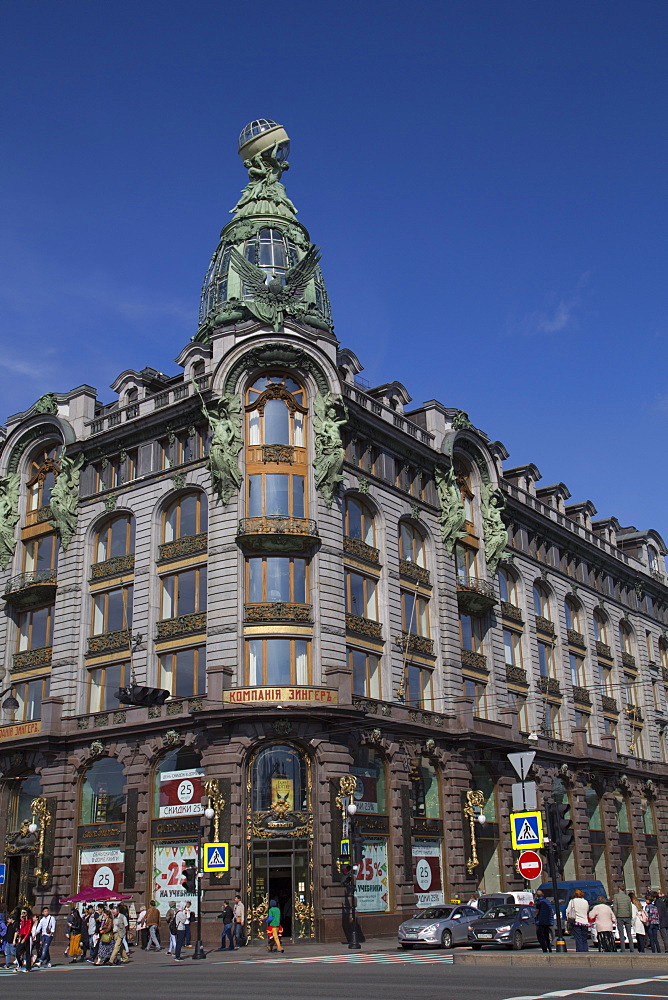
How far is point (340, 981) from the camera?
24891mm

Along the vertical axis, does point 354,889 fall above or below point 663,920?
above

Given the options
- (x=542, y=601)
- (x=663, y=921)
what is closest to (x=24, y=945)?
(x=663, y=921)

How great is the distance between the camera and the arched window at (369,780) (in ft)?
147

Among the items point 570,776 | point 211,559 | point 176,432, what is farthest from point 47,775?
point 570,776

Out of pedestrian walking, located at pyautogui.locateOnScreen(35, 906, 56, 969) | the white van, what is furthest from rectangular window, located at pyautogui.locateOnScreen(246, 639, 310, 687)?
pedestrian walking, located at pyautogui.locateOnScreen(35, 906, 56, 969)

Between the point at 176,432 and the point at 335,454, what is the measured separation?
7977mm

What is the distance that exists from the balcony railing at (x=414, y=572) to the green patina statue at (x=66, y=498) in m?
16.3

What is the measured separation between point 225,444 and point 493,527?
19.1 m

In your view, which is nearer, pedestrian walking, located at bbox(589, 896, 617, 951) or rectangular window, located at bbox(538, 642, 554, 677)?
pedestrian walking, located at bbox(589, 896, 617, 951)

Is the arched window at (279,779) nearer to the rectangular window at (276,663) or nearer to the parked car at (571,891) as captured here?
the rectangular window at (276,663)

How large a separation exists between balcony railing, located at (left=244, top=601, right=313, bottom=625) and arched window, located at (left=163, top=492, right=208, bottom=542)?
499 centimetres

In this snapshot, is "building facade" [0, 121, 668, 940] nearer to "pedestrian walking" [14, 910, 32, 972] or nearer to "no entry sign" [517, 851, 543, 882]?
"pedestrian walking" [14, 910, 32, 972]

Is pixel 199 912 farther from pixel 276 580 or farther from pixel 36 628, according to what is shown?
pixel 36 628

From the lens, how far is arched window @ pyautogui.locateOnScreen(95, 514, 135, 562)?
50.7 m
